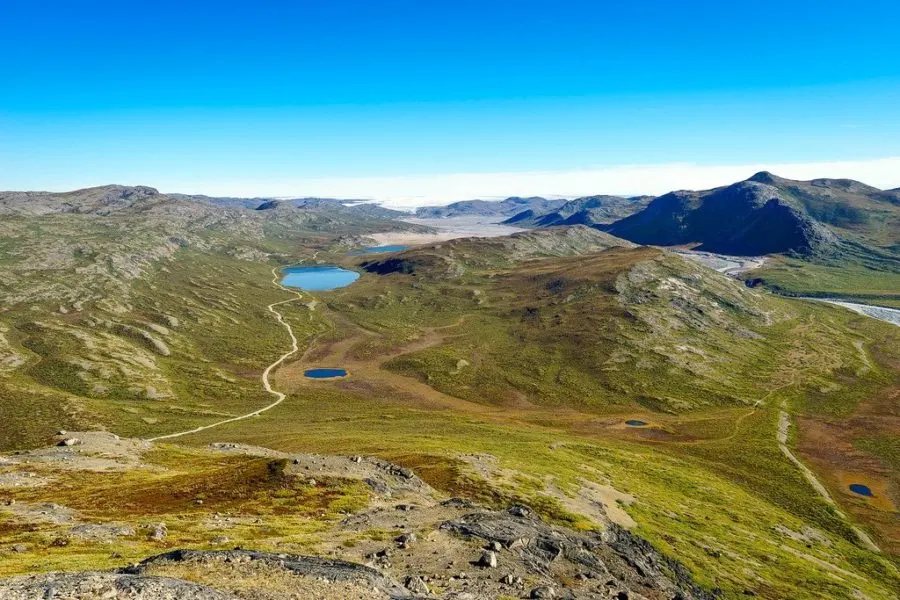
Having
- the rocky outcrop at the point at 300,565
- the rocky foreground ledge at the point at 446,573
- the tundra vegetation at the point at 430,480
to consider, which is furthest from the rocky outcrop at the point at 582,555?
the rocky outcrop at the point at 300,565

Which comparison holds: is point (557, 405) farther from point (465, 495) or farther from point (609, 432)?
point (465, 495)

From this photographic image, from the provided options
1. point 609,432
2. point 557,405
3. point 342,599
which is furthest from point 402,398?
point 342,599

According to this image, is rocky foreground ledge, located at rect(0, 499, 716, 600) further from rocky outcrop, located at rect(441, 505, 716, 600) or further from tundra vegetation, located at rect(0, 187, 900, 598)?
tundra vegetation, located at rect(0, 187, 900, 598)

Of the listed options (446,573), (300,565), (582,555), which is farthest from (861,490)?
(300,565)

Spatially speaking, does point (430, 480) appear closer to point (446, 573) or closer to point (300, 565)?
point (446, 573)

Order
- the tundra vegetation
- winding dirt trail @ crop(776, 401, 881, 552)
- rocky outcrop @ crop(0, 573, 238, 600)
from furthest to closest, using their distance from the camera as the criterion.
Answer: winding dirt trail @ crop(776, 401, 881, 552)
the tundra vegetation
rocky outcrop @ crop(0, 573, 238, 600)

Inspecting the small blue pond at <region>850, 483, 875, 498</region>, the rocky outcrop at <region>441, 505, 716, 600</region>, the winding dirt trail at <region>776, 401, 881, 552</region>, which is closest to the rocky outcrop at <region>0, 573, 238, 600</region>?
the rocky outcrop at <region>441, 505, 716, 600</region>
